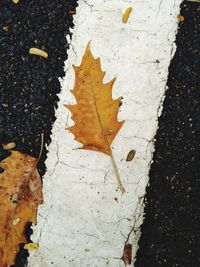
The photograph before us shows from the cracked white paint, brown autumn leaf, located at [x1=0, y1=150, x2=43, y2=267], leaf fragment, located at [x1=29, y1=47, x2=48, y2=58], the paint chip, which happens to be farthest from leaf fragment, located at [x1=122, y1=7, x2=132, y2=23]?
the paint chip

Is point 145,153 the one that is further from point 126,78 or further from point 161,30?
point 161,30

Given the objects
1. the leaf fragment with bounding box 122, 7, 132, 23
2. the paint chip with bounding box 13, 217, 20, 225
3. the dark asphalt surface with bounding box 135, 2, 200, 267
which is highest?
the leaf fragment with bounding box 122, 7, 132, 23

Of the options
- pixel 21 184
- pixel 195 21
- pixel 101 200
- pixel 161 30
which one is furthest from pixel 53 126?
pixel 195 21

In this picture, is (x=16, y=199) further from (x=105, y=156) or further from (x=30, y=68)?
(x=30, y=68)

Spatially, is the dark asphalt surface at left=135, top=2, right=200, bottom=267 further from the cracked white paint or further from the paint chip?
the paint chip

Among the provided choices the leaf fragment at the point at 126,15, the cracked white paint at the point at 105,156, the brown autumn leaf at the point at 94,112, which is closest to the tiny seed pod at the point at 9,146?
the cracked white paint at the point at 105,156
